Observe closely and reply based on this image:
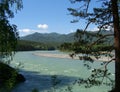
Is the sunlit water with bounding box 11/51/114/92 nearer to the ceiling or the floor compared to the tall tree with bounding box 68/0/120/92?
nearer to the floor

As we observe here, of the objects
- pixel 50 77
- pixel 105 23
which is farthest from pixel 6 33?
pixel 50 77

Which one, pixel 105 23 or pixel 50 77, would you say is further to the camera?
pixel 50 77

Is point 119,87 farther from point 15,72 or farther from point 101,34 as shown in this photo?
point 15,72

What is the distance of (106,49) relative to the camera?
45.6 ft

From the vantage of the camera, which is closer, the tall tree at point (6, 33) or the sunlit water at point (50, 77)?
the tall tree at point (6, 33)

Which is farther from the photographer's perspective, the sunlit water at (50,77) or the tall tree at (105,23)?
the sunlit water at (50,77)

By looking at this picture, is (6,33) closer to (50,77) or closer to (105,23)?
(105,23)

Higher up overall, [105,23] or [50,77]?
[105,23]

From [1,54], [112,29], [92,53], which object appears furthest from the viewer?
[92,53]

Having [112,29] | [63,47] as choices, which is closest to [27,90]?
[63,47]

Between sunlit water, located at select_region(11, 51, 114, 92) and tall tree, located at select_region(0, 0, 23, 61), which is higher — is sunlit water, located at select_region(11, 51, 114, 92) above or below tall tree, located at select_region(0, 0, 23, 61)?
below

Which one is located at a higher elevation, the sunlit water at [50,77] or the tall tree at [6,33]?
the tall tree at [6,33]

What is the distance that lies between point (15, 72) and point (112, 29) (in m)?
4.89

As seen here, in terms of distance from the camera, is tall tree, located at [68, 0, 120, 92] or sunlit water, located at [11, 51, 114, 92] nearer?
tall tree, located at [68, 0, 120, 92]
